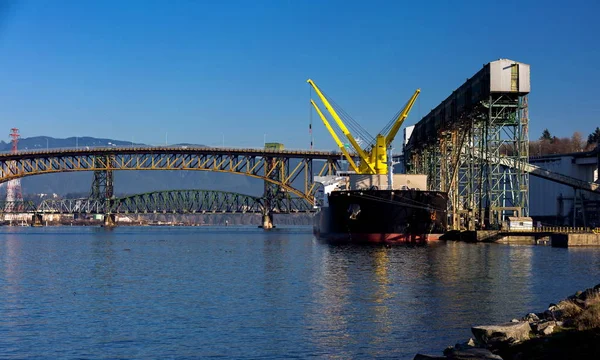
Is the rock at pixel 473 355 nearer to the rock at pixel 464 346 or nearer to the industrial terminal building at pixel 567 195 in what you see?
the rock at pixel 464 346

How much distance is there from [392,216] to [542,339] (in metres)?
70.9

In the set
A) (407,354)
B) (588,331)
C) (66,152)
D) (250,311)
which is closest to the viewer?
(588,331)

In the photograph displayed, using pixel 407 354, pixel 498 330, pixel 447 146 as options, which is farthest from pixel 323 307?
pixel 447 146

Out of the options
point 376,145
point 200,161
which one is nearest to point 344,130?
point 376,145

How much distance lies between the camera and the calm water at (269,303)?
1125 inches

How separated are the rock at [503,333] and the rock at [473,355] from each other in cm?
217

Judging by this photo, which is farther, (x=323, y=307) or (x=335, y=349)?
(x=323, y=307)

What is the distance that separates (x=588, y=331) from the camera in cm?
2403

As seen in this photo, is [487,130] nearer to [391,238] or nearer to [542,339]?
[391,238]

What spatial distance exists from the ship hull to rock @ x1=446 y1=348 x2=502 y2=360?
71.9 meters

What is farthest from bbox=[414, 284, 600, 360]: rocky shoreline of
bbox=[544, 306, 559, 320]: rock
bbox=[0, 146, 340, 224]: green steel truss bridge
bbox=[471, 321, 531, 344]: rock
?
bbox=[0, 146, 340, 224]: green steel truss bridge

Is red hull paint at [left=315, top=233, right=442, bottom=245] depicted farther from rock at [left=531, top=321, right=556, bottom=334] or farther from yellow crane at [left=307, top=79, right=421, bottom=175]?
rock at [left=531, top=321, right=556, bottom=334]

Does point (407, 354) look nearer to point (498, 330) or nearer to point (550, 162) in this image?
point (498, 330)

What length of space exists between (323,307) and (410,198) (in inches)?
2316
